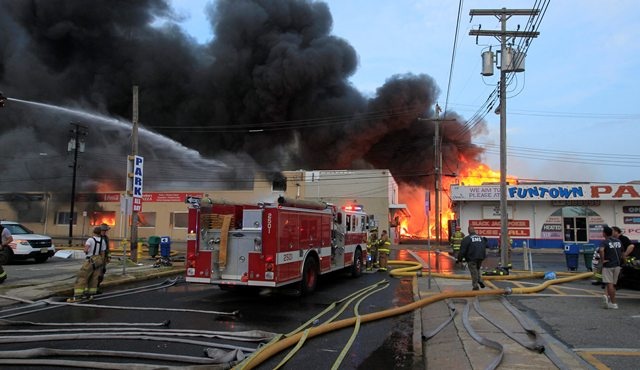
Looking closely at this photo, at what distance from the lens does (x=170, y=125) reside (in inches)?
1594

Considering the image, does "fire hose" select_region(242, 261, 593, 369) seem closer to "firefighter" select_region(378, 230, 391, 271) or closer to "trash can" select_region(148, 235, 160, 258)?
"firefighter" select_region(378, 230, 391, 271)

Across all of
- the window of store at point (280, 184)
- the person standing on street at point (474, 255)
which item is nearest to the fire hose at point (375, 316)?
the person standing on street at point (474, 255)

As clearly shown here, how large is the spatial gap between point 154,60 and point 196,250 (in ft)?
111

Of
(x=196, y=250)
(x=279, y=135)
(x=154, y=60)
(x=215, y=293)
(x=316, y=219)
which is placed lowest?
(x=215, y=293)

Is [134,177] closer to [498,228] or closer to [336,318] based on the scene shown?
[336,318]

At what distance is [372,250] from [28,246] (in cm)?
1116

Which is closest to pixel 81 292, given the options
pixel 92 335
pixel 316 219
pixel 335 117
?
pixel 92 335

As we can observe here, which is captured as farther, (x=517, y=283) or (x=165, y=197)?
(x=165, y=197)

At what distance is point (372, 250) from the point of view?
15969 millimetres

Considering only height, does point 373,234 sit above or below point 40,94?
below

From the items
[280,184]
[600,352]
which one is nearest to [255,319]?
[600,352]

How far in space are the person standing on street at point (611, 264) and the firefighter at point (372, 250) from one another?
837 cm

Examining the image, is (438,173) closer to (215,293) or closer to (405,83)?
(405,83)

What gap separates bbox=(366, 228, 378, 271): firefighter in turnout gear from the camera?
15.8 metres
